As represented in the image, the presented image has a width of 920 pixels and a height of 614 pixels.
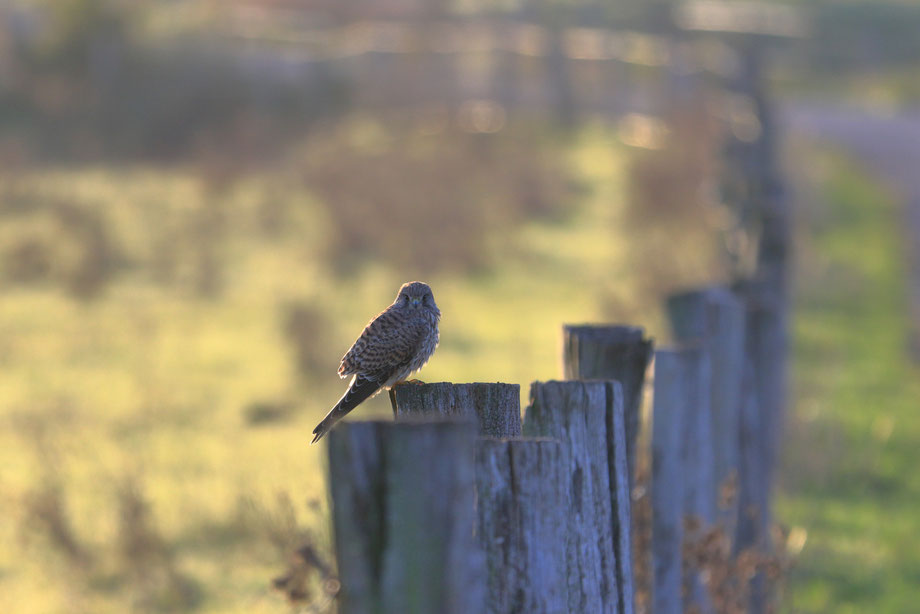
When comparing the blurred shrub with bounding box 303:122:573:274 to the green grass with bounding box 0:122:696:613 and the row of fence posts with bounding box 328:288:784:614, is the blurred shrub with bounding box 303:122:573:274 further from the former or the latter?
the row of fence posts with bounding box 328:288:784:614

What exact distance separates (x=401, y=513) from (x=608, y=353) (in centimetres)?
146

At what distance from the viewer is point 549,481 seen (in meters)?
2.09

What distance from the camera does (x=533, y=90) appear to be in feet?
93.4

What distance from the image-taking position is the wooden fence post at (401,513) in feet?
5.47

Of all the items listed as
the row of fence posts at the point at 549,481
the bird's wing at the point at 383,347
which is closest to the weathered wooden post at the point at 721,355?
the row of fence posts at the point at 549,481

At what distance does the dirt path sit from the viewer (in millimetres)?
14734

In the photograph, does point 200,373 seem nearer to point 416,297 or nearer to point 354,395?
point 416,297

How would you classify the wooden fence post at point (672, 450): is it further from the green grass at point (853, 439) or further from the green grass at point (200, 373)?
the green grass at point (853, 439)

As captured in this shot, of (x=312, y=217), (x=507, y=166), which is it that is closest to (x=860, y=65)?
(x=507, y=166)

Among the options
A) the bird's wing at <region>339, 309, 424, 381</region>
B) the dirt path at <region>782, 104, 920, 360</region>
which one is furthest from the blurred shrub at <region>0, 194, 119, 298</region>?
the bird's wing at <region>339, 309, 424, 381</region>

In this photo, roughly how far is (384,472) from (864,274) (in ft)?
37.2

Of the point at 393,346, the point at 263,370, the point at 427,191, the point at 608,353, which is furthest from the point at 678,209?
the point at 608,353

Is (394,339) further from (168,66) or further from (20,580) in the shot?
(168,66)

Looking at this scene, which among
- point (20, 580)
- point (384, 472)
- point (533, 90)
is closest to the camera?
point (384, 472)
